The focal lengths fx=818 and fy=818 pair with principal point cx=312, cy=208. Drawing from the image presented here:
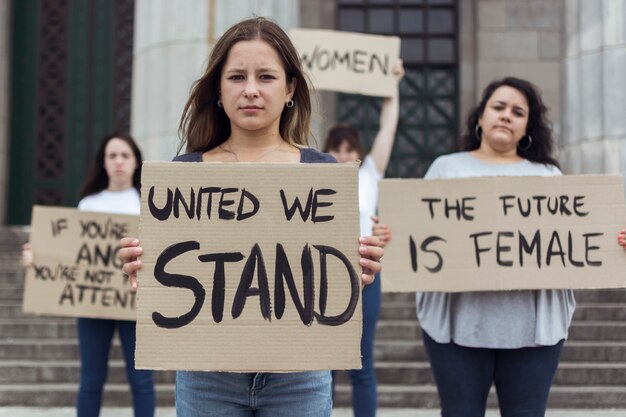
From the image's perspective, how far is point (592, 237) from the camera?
3564 millimetres

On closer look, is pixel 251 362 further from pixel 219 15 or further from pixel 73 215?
pixel 219 15

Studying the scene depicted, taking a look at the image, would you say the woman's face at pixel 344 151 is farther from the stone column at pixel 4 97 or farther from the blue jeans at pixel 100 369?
the stone column at pixel 4 97

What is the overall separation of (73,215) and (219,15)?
4.20 m

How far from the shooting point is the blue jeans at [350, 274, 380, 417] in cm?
476

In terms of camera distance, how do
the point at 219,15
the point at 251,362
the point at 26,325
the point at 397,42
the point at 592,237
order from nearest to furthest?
the point at 251,362 → the point at 592,237 → the point at 397,42 → the point at 26,325 → the point at 219,15

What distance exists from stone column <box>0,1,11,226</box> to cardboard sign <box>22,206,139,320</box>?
7.13m

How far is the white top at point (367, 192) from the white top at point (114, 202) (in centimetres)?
139

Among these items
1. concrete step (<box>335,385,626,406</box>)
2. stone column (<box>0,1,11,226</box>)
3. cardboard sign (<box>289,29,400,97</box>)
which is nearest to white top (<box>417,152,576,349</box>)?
concrete step (<box>335,385,626,406</box>)

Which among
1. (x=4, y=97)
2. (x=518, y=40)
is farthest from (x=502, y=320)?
(x=518, y=40)

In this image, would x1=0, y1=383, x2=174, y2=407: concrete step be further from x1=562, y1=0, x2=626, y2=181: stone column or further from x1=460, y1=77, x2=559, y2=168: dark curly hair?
x1=562, y1=0, x2=626, y2=181: stone column

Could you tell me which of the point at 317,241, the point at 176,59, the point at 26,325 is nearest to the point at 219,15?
the point at 176,59

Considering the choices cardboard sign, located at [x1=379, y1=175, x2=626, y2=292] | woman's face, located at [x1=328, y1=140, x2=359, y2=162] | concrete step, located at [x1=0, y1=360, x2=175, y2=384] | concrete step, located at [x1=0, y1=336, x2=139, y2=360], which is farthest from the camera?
concrete step, located at [x1=0, y1=336, x2=139, y2=360]

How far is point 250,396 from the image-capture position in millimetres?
2273

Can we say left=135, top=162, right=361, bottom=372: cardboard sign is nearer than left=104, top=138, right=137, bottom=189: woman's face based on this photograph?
Yes
